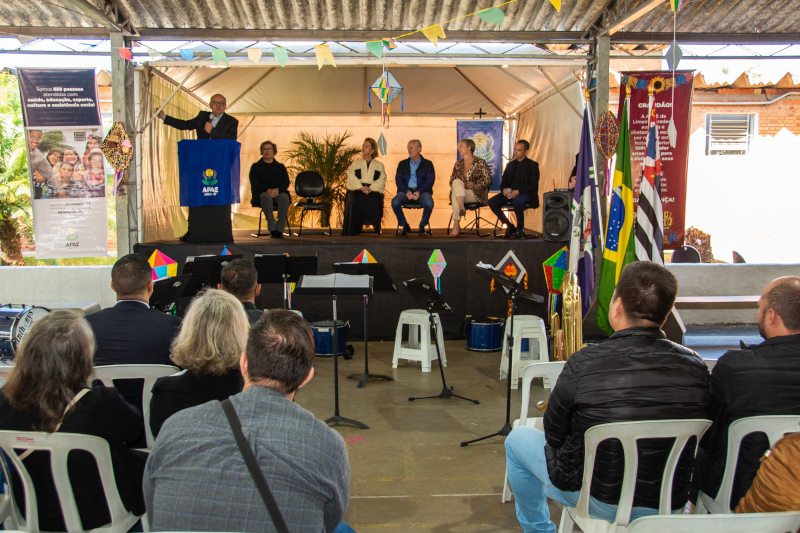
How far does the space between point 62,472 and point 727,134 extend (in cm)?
1191

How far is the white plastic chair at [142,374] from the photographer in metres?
2.39

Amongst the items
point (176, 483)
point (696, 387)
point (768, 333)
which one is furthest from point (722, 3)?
point (176, 483)

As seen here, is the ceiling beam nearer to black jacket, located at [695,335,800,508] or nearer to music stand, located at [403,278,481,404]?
music stand, located at [403,278,481,404]

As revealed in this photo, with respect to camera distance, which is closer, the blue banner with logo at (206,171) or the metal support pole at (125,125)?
the metal support pole at (125,125)

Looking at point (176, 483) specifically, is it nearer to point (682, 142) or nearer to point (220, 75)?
point (682, 142)

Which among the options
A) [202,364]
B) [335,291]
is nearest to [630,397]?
[202,364]

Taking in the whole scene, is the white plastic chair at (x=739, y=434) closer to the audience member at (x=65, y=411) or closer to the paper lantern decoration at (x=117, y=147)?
the audience member at (x=65, y=411)

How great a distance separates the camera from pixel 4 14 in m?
6.31

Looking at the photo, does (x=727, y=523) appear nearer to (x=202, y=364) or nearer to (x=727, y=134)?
(x=202, y=364)

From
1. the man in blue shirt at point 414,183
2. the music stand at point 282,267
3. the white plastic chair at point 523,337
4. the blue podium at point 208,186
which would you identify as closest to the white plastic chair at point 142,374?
the music stand at point 282,267

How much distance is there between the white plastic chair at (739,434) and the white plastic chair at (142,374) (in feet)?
6.74

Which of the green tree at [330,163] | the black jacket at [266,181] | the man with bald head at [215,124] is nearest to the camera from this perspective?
the man with bald head at [215,124]

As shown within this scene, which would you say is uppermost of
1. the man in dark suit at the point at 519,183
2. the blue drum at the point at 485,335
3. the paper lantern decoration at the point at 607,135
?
the paper lantern decoration at the point at 607,135

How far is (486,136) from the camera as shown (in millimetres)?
10234
